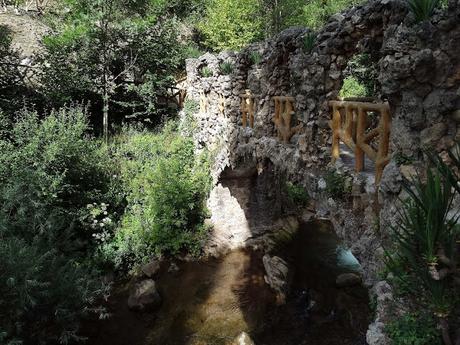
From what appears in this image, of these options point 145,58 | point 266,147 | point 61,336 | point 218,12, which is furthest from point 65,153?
point 218,12

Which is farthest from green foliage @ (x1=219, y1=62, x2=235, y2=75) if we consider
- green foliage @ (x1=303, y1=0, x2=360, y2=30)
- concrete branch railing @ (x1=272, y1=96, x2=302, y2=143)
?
green foliage @ (x1=303, y1=0, x2=360, y2=30)

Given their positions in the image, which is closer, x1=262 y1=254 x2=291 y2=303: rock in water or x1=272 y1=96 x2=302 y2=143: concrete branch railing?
x1=272 y1=96 x2=302 y2=143: concrete branch railing

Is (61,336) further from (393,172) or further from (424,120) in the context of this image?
(424,120)

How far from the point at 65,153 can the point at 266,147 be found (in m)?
6.69

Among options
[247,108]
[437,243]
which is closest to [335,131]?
[437,243]

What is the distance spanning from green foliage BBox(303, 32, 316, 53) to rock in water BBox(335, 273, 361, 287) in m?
7.07

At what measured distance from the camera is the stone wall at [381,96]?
3285 mm

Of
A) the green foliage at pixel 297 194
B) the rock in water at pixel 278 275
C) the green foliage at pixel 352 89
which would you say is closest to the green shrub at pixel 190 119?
the green foliage at pixel 297 194

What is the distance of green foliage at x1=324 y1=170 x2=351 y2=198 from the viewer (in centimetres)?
504

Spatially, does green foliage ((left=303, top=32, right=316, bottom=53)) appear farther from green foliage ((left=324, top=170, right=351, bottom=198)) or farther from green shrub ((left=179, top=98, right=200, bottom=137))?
green shrub ((left=179, top=98, right=200, bottom=137))

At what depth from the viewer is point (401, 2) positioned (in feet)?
11.8

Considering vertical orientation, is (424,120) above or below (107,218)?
above

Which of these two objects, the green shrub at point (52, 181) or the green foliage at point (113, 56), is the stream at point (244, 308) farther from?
the green foliage at point (113, 56)

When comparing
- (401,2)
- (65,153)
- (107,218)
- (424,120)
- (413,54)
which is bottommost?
(107,218)
